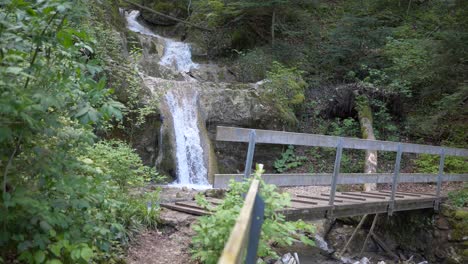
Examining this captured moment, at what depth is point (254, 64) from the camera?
15.2 m

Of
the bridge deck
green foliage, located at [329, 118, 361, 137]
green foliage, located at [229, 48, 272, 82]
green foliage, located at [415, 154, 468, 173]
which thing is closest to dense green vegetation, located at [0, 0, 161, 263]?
A: the bridge deck

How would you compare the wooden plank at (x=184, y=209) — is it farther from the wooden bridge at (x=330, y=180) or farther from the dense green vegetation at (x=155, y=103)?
the dense green vegetation at (x=155, y=103)

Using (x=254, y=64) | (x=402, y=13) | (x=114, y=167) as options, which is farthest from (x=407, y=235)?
(x=402, y=13)

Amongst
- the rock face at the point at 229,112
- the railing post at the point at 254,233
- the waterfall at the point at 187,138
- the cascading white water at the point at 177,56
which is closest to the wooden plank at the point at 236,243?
the railing post at the point at 254,233

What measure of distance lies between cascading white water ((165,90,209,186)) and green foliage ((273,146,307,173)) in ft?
8.69

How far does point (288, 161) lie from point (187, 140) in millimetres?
3452

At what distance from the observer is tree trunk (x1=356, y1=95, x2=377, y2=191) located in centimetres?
1165

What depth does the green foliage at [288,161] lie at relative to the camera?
12469 mm

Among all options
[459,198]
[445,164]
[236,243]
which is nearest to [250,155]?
[236,243]

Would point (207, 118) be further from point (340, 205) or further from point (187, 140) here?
point (340, 205)

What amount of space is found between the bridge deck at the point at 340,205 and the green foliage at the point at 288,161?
405cm

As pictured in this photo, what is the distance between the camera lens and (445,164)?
1197 cm

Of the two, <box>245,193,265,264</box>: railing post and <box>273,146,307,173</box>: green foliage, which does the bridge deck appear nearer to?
<box>245,193,265,264</box>: railing post

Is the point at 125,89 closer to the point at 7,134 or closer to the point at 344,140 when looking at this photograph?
the point at 344,140
